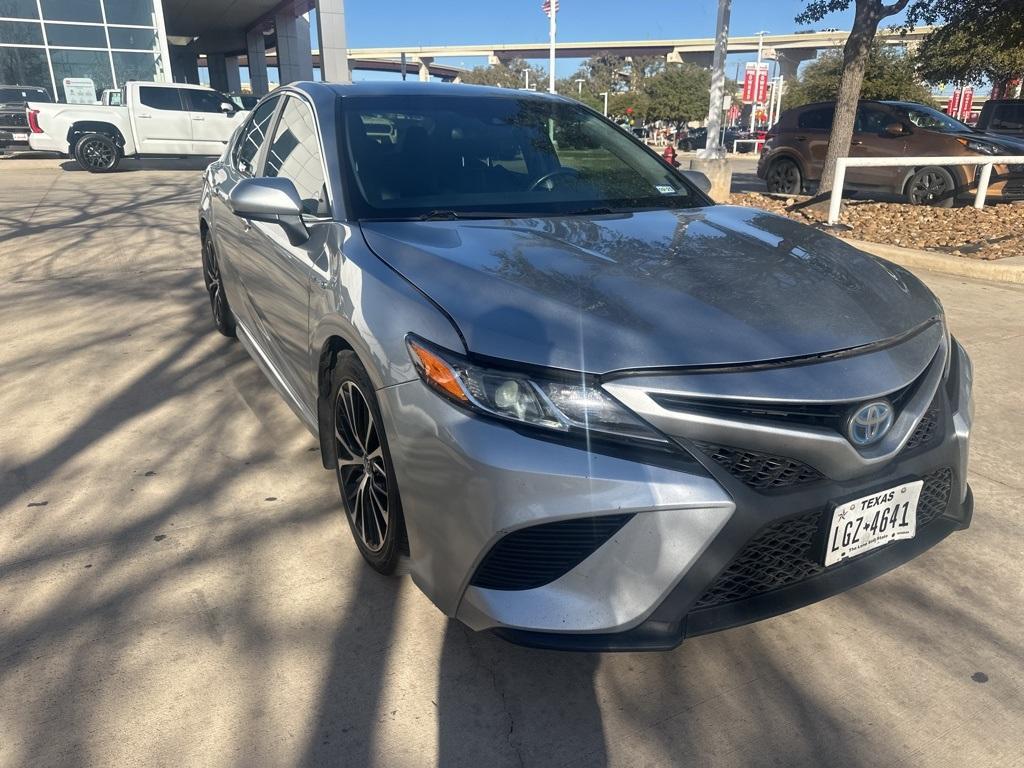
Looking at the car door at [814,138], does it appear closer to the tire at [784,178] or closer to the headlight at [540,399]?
the tire at [784,178]

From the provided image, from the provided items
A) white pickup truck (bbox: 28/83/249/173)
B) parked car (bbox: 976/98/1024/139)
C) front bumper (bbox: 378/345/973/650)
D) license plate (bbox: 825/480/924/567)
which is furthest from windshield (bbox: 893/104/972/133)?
white pickup truck (bbox: 28/83/249/173)

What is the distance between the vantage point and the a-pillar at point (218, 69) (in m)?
45.9

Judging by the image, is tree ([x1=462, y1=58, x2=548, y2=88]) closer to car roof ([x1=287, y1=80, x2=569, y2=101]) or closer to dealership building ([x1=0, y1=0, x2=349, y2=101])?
dealership building ([x1=0, y1=0, x2=349, y2=101])

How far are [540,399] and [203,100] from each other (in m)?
18.4

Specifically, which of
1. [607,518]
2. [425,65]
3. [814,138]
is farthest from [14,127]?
[425,65]

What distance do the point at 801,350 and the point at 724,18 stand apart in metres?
14.6

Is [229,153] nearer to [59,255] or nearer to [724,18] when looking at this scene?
[59,255]

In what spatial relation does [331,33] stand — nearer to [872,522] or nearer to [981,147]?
[981,147]

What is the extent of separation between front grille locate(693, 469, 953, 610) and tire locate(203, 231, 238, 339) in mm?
3710

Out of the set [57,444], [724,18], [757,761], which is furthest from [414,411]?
[724,18]

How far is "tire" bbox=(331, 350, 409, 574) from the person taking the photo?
2.29 metres

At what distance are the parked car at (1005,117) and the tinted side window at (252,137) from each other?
655 inches

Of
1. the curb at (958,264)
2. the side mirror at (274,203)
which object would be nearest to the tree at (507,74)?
the curb at (958,264)

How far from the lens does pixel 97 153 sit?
54.3 feet
